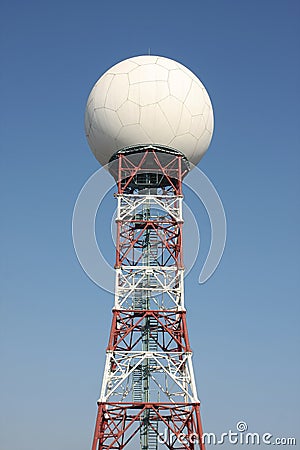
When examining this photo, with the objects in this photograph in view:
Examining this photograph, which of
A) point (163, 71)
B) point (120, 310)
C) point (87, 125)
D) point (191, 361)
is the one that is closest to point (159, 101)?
point (163, 71)

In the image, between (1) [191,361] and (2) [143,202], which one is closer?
(1) [191,361]

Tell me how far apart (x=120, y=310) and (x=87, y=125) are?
38.0 feet

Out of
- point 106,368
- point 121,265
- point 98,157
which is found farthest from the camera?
point 98,157

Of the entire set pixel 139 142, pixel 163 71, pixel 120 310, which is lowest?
pixel 120 310

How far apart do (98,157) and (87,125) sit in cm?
208

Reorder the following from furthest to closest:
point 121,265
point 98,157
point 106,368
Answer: point 98,157 < point 121,265 < point 106,368

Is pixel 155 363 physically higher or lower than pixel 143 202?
lower

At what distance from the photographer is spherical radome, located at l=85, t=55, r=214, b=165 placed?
38.2 meters

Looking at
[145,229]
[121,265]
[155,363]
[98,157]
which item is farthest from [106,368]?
[98,157]

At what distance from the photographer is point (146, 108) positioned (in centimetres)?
3809

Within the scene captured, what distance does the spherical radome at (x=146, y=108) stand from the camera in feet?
125

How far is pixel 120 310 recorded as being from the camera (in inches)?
1452

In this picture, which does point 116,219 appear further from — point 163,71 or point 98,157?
point 163,71

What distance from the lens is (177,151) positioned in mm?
39500
